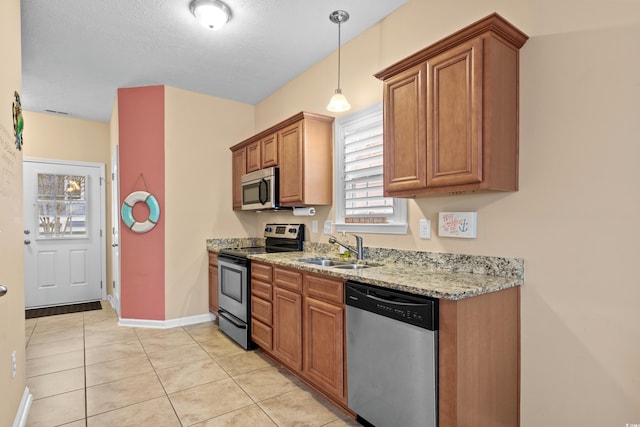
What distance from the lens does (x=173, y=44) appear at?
3.12 metres

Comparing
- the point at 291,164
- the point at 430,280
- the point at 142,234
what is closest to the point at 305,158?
the point at 291,164

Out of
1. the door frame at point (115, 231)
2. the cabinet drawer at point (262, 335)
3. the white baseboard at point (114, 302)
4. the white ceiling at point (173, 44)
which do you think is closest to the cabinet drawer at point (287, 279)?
the cabinet drawer at point (262, 335)

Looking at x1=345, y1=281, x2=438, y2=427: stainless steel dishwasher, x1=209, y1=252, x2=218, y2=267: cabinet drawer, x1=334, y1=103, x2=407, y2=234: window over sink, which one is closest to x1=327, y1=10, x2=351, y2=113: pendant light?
x1=334, y1=103, x2=407, y2=234: window over sink

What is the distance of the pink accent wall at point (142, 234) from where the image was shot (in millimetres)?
4016

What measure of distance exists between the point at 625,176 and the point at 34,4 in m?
3.80

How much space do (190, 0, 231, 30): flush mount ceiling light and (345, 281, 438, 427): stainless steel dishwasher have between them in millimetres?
2119

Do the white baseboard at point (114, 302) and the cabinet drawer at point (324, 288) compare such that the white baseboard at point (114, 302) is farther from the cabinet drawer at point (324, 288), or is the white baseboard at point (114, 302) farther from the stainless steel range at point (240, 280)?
the cabinet drawer at point (324, 288)

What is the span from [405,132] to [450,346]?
4.01ft

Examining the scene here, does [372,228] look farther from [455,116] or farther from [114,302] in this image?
[114,302]

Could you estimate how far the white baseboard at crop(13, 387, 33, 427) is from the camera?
1999mm

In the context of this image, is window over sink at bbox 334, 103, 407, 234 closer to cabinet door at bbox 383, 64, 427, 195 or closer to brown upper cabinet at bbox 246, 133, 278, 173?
cabinet door at bbox 383, 64, 427, 195

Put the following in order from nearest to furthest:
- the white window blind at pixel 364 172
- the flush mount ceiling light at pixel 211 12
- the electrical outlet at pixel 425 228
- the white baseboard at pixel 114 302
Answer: the electrical outlet at pixel 425 228, the flush mount ceiling light at pixel 211 12, the white window blind at pixel 364 172, the white baseboard at pixel 114 302

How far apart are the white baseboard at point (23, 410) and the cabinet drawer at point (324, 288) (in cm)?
179

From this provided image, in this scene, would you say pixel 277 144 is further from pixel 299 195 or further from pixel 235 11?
pixel 235 11
